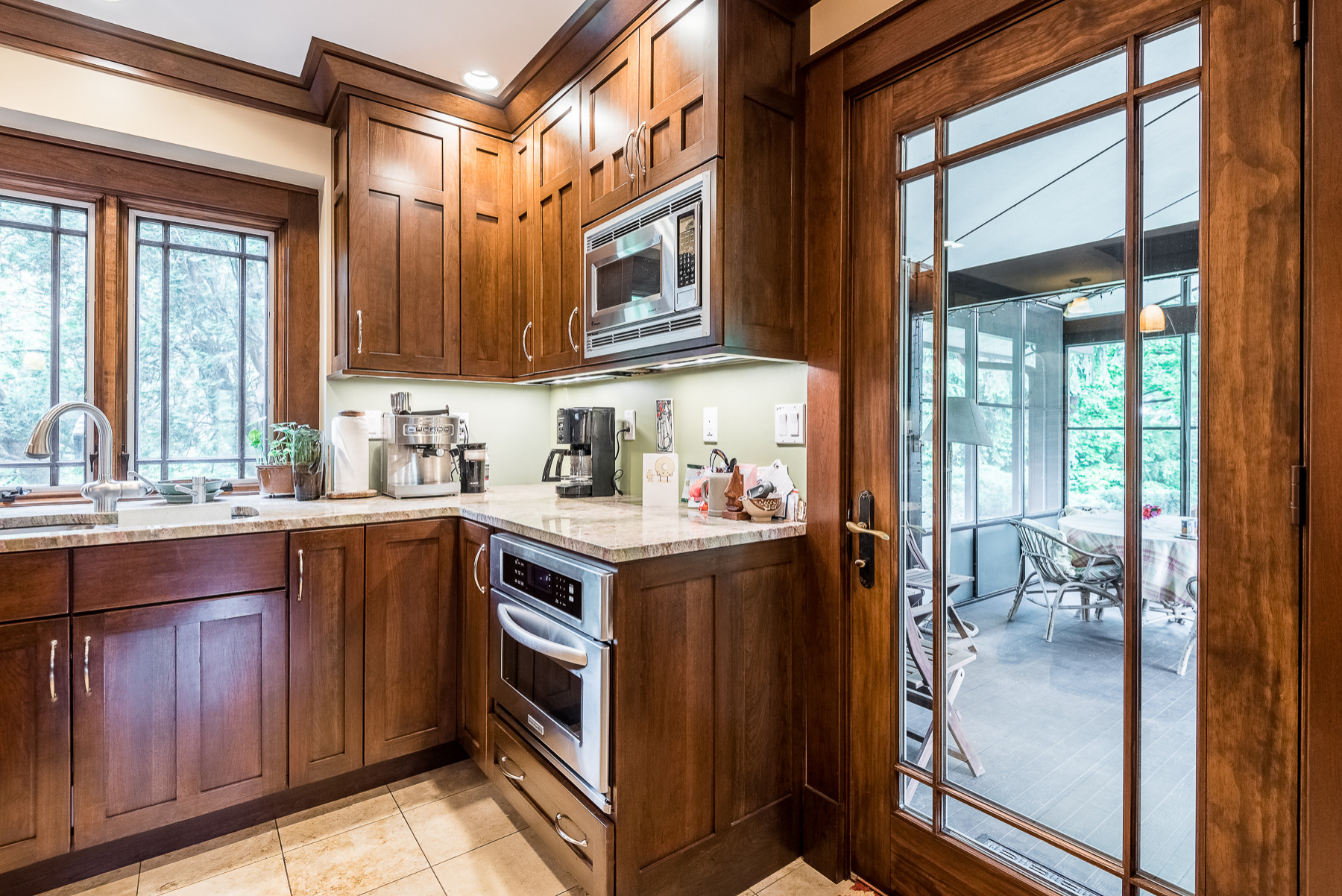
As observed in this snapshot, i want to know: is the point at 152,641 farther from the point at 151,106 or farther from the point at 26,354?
the point at 151,106

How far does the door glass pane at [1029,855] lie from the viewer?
1343mm

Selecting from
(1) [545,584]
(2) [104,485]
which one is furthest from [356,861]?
(2) [104,485]

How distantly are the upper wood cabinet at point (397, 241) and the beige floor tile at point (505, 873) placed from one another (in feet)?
5.67

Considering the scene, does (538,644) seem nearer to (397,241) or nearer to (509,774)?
(509,774)

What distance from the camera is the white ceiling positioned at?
7.02 feet

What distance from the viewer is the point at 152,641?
1854mm

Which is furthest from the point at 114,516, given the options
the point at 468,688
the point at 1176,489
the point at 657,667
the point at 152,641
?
the point at 1176,489

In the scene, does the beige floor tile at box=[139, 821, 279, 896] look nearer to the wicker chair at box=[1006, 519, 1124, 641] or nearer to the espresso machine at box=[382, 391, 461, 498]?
the espresso machine at box=[382, 391, 461, 498]

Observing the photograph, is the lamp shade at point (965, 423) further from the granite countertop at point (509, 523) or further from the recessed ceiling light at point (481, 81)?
the recessed ceiling light at point (481, 81)

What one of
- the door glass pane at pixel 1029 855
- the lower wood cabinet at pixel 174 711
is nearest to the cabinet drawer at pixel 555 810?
the lower wood cabinet at pixel 174 711

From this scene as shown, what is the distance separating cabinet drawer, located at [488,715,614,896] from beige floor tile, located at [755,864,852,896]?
49 centimetres

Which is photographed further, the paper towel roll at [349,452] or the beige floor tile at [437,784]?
the paper towel roll at [349,452]

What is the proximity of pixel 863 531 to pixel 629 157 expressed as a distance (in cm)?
136

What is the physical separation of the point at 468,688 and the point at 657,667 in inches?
40.7
